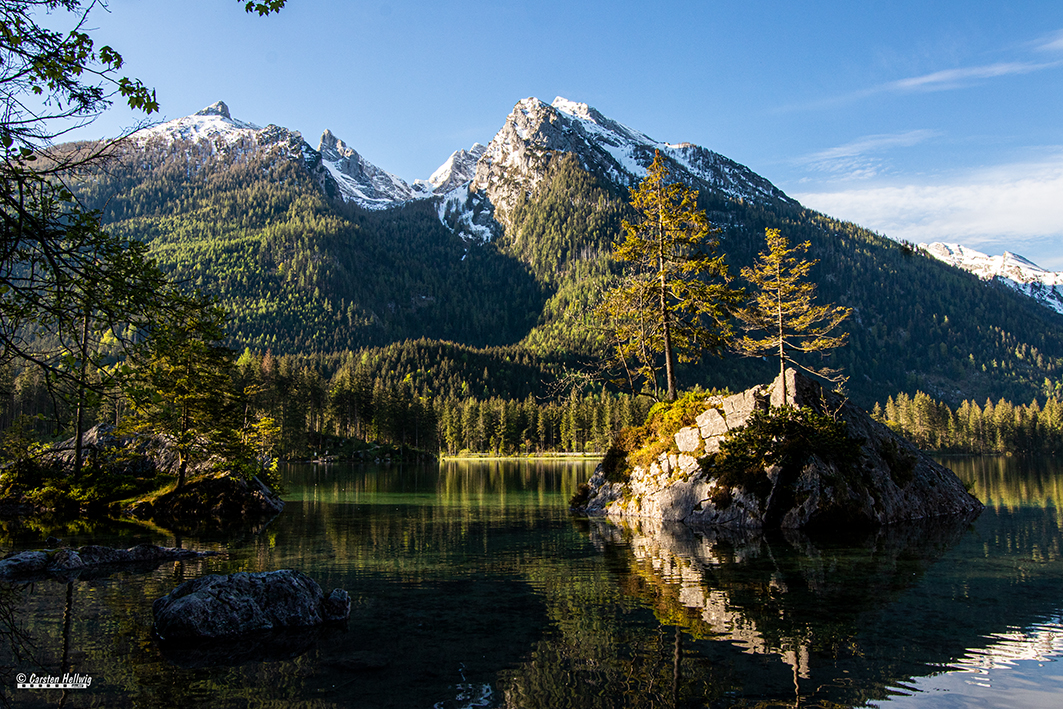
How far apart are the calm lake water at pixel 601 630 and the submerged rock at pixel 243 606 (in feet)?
1.94

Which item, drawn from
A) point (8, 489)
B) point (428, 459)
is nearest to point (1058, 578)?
point (8, 489)

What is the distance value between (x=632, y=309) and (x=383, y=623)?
2852 centimetres

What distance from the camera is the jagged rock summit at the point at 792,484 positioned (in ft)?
98.9

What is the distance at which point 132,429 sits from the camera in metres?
37.1

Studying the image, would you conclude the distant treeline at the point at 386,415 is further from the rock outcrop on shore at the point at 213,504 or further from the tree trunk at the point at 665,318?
the tree trunk at the point at 665,318

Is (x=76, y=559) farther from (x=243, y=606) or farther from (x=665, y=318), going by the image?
(x=665, y=318)

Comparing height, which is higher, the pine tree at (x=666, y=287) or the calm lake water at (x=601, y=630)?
the pine tree at (x=666, y=287)

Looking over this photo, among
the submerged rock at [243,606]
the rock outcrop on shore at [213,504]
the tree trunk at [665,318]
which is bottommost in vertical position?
the rock outcrop on shore at [213,504]

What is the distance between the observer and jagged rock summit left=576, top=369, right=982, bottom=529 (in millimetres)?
30141

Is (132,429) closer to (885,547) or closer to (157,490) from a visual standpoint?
(157,490)

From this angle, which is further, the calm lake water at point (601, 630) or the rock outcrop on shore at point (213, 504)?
the rock outcrop on shore at point (213, 504)

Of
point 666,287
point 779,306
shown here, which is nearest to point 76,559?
point 666,287

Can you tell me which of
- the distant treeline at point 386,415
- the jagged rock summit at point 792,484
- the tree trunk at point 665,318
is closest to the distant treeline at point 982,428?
the distant treeline at point 386,415

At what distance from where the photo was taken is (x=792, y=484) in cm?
3070
